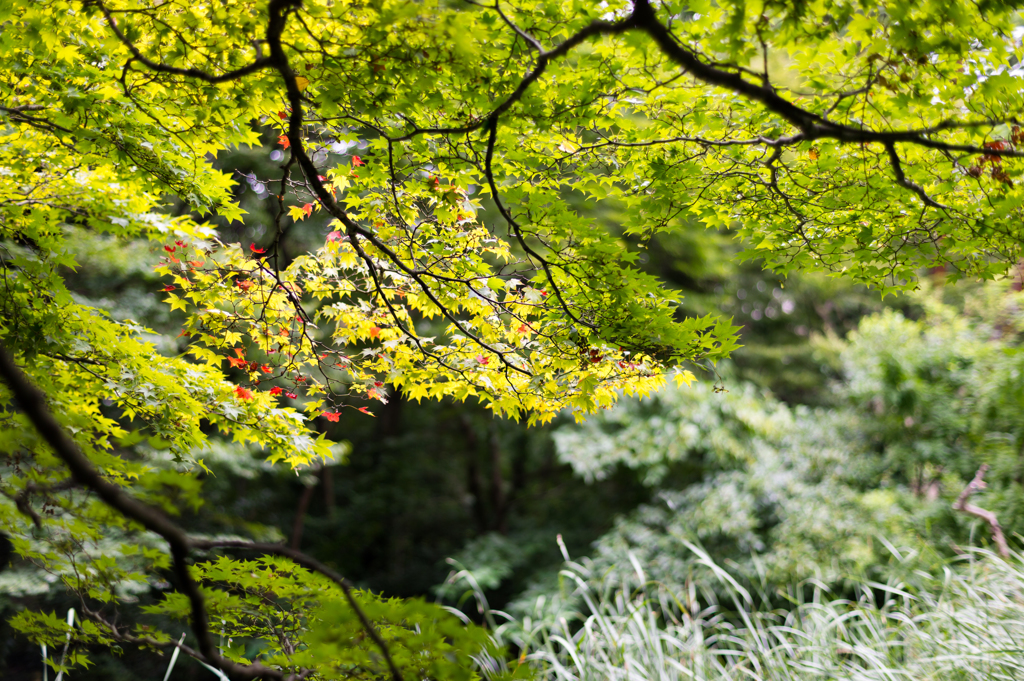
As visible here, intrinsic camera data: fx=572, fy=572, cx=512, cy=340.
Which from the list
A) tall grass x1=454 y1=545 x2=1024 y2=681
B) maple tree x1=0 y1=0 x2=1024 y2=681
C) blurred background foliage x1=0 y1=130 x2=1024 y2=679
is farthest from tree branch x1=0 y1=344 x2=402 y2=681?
blurred background foliage x1=0 y1=130 x2=1024 y2=679

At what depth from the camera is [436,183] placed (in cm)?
204

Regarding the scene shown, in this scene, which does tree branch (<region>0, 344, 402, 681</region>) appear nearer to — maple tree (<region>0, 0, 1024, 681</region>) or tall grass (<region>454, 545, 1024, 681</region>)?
maple tree (<region>0, 0, 1024, 681</region>)

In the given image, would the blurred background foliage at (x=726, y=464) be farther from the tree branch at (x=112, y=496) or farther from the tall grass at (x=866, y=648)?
the tree branch at (x=112, y=496)

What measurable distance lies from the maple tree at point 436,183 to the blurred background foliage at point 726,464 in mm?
1301

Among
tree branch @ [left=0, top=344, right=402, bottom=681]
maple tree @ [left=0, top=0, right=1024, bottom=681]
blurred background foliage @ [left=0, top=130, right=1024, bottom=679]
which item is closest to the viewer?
tree branch @ [left=0, top=344, right=402, bottom=681]

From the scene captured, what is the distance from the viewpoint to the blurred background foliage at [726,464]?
17.1 feet

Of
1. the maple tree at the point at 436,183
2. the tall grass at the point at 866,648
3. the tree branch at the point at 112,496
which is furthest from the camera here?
the tall grass at the point at 866,648

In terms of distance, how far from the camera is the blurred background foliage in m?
5.22

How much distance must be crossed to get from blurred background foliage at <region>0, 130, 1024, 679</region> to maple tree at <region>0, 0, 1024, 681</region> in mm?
1301

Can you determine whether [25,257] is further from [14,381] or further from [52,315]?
[14,381]

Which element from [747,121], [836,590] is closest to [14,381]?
[747,121]

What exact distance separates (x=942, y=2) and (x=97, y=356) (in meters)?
2.98

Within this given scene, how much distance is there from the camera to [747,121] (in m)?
1.93

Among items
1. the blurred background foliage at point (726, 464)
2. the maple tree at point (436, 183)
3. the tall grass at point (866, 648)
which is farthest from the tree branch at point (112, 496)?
the blurred background foliage at point (726, 464)
